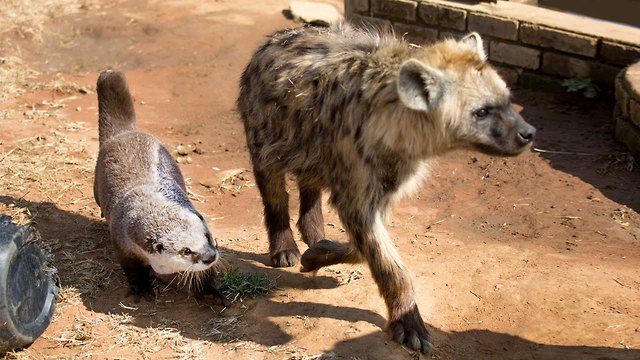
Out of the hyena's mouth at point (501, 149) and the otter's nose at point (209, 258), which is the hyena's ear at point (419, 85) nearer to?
the hyena's mouth at point (501, 149)

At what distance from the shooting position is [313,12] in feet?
32.8

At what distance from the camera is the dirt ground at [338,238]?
4527 millimetres

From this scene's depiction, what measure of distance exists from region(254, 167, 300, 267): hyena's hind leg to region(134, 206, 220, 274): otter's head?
60cm

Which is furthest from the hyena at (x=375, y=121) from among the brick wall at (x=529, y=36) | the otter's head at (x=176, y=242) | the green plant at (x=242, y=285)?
the brick wall at (x=529, y=36)

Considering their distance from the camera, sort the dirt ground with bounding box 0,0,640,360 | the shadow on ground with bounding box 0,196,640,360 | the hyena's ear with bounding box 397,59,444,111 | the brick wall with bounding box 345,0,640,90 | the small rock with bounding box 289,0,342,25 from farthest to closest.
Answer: the small rock with bounding box 289,0,342,25 < the brick wall with bounding box 345,0,640,90 < the dirt ground with bounding box 0,0,640,360 < the shadow on ground with bounding box 0,196,640,360 < the hyena's ear with bounding box 397,59,444,111

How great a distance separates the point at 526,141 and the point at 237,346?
1.92 metres

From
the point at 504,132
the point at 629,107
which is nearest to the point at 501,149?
the point at 504,132

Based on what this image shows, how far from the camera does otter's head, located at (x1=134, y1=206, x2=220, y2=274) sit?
4543mm

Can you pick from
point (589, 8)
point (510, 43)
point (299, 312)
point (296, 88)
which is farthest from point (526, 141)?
point (589, 8)

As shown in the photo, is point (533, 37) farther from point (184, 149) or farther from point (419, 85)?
point (419, 85)

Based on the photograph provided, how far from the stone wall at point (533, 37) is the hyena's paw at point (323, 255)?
2769 mm

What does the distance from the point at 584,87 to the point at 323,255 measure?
3858mm

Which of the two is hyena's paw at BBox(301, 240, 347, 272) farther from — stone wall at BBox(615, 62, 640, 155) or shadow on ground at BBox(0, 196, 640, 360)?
stone wall at BBox(615, 62, 640, 155)

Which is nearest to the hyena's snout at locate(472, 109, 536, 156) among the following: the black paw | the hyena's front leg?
the hyena's front leg
